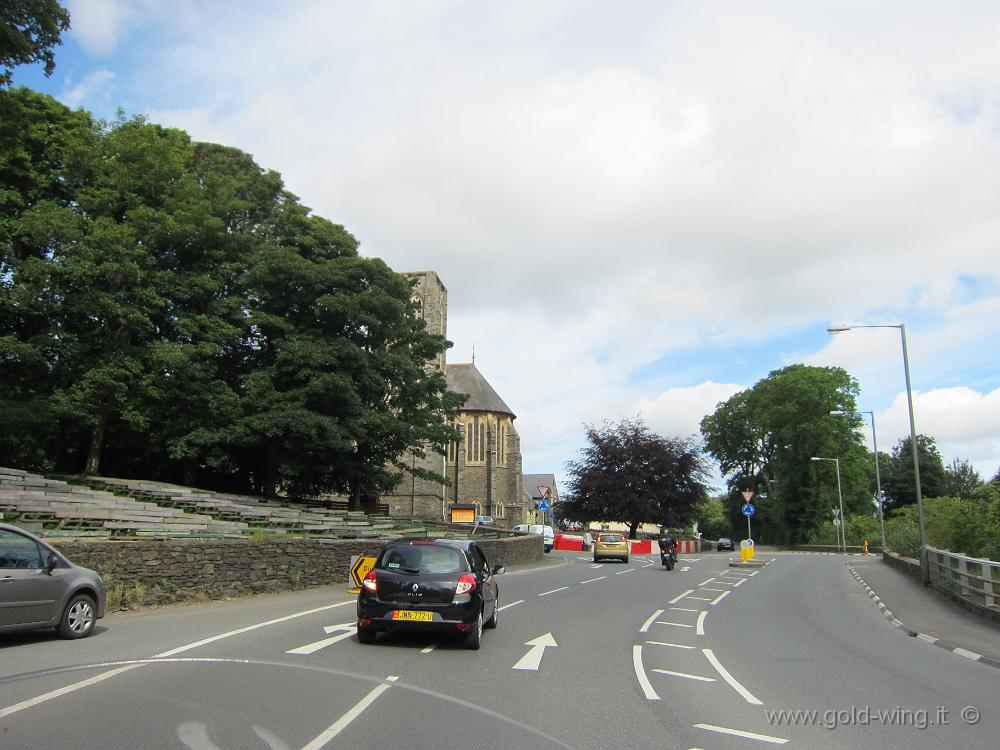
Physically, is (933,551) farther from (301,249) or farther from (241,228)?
(241,228)

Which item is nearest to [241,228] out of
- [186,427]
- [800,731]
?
[186,427]

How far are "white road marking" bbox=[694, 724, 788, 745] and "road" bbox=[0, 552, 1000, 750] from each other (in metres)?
0.03

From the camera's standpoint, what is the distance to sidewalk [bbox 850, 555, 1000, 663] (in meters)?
11.7

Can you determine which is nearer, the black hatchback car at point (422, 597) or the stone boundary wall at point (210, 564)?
the black hatchback car at point (422, 597)

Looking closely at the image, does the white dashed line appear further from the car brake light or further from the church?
the church

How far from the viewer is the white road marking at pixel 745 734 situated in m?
6.07

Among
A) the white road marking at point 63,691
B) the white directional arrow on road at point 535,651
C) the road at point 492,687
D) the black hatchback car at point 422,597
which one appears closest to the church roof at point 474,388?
the road at point 492,687

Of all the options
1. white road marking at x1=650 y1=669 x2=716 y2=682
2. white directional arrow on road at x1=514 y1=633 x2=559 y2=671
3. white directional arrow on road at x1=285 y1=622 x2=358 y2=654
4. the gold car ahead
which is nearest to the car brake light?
white directional arrow on road at x1=514 y1=633 x2=559 y2=671

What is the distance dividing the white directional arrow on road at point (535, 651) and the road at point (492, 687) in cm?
5

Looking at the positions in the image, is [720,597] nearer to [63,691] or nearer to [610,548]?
[63,691]

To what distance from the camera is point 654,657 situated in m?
10.0

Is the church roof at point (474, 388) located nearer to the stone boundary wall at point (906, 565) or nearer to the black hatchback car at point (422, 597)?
the stone boundary wall at point (906, 565)

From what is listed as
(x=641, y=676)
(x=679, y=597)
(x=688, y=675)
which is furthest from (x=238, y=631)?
(x=679, y=597)

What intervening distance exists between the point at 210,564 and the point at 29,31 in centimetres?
1380
